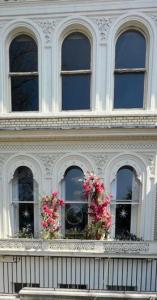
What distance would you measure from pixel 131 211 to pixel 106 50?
175 inches

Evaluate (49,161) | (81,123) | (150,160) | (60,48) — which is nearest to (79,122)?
(81,123)

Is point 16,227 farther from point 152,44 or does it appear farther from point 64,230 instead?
point 152,44

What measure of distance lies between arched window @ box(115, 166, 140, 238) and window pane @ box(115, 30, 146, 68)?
2.82 m

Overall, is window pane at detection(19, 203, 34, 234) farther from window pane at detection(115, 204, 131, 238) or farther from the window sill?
window pane at detection(115, 204, 131, 238)

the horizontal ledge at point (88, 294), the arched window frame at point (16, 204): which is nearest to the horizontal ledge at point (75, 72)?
the arched window frame at point (16, 204)

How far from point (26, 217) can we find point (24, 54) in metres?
4.68

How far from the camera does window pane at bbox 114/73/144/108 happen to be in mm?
5879

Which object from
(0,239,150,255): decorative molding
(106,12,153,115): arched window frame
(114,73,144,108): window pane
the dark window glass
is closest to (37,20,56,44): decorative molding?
(106,12,153,115): arched window frame

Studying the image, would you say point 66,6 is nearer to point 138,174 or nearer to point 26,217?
point 138,174

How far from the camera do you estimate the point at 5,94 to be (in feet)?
19.9

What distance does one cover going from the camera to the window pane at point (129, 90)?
5879 millimetres

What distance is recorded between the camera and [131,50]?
5801mm

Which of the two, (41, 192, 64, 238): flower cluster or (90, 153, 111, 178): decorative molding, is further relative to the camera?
(90, 153, 111, 178): decorative molding

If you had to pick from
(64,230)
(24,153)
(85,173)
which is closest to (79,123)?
(85,173)
